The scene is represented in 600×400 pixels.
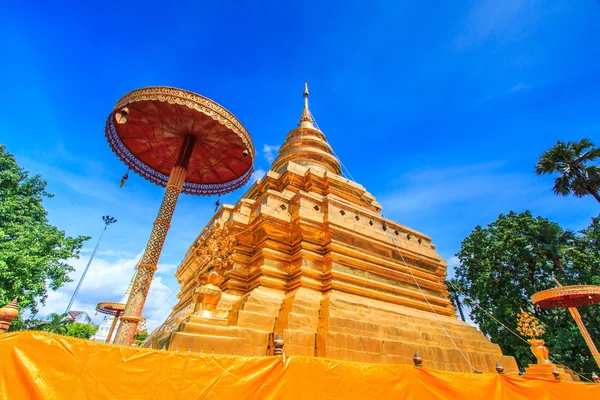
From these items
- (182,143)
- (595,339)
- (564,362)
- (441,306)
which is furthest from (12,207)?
(595,339)

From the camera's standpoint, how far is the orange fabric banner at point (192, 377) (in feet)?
7.93

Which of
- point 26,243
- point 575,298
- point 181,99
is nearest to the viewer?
point 181,99

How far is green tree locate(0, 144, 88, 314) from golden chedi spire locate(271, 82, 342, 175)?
11.7 m

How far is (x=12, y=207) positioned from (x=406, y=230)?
62.0ft

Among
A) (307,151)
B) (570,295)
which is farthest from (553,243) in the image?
(307,151)

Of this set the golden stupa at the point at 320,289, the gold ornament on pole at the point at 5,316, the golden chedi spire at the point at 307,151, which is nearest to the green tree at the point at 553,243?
the golden stupa at the point at 320,289

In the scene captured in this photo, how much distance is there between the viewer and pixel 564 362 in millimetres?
15789

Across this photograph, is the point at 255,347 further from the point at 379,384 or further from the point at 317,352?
the point at 379,384

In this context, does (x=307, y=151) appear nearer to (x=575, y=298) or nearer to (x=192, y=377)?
(x=575, y=298)

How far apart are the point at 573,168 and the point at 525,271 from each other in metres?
7.05

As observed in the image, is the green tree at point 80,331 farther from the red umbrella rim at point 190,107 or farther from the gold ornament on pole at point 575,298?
the gold ornament on pole at point 575,298

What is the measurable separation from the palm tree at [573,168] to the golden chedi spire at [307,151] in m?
14.7

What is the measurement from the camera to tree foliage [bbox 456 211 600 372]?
17359 millimetres

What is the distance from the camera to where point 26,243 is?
14.0 metres
